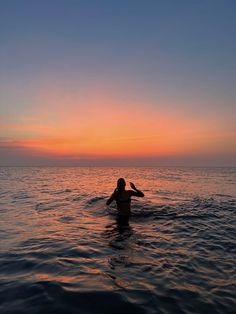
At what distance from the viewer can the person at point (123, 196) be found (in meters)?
12.3

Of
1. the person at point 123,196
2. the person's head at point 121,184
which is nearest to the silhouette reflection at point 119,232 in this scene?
the person at point 123,196

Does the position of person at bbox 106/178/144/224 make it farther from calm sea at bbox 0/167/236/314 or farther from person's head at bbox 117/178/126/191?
calm sea at bbox 0/167/236/314

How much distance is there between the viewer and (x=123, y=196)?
12492 mm

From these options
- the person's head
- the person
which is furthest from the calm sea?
the person's head

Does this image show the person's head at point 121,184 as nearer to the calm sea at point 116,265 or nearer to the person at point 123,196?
the person at point 123,196

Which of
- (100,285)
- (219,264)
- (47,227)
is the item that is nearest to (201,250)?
(219,264)

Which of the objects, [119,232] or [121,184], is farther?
[121,184]

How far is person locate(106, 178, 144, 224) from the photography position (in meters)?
12.3

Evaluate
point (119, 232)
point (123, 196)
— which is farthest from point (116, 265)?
point (123, 196)

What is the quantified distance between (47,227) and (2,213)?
429 cm

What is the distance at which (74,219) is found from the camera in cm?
1307

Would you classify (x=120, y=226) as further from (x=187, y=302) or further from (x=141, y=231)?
(x=187, y=302)

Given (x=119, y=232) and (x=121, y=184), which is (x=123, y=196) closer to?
(x=121, y=184)

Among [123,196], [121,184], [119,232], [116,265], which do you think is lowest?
[119,232]
